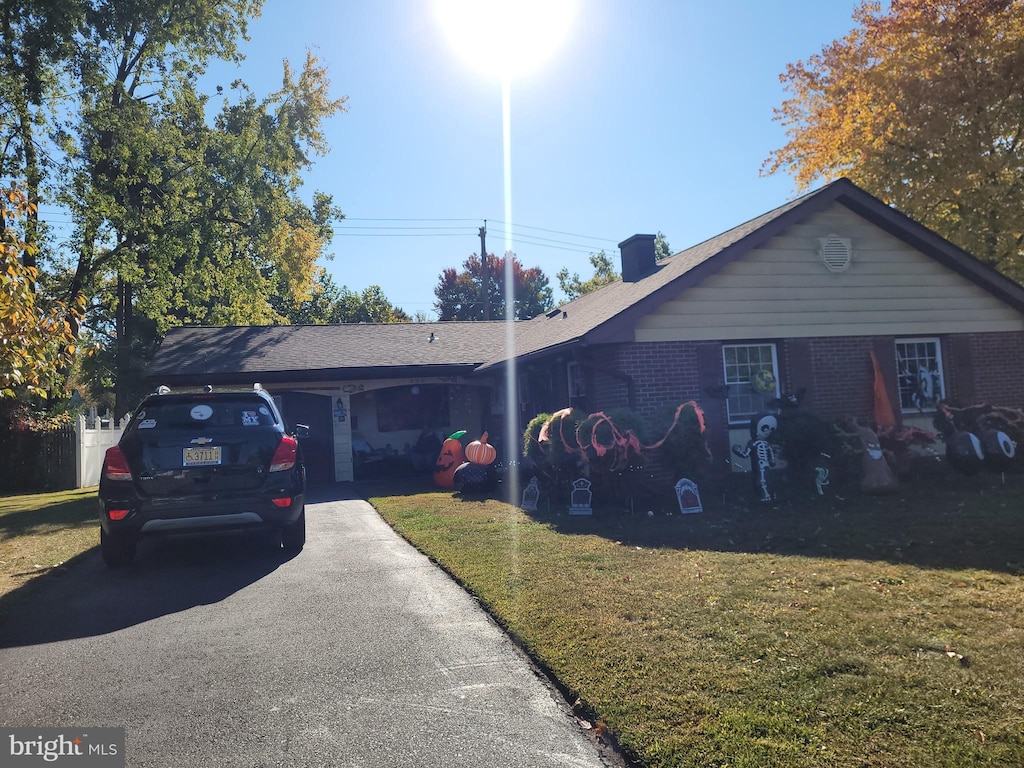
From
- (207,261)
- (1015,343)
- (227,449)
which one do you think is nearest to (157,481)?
(227,449)

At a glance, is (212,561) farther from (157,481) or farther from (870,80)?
(870,80)

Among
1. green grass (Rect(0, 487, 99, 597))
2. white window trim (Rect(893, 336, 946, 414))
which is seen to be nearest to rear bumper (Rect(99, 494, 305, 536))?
green grass (Rect(0, 487, 99, 597))

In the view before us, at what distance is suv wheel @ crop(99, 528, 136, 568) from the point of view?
7164 millimetres

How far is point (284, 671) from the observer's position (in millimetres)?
4324

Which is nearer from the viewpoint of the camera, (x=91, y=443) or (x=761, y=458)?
(x=761, y=458)

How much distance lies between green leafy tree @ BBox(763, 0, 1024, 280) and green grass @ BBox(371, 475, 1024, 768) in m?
11.8

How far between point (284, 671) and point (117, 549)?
3.97 metres

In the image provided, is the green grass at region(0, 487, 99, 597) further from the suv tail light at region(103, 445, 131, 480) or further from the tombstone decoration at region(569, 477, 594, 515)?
the tombstone decoration at region(569, 477, 594, 515)

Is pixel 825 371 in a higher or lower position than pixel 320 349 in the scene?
lower

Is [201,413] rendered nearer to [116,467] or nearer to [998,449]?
[116,467]

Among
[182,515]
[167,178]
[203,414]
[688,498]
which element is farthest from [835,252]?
[167,178]

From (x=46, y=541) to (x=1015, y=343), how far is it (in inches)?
649

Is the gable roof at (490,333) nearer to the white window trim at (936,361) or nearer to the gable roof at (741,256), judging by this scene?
the gable roof at (741,256)

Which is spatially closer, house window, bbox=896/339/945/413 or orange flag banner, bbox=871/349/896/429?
orange flag banner, bbox=871/349/896/429
